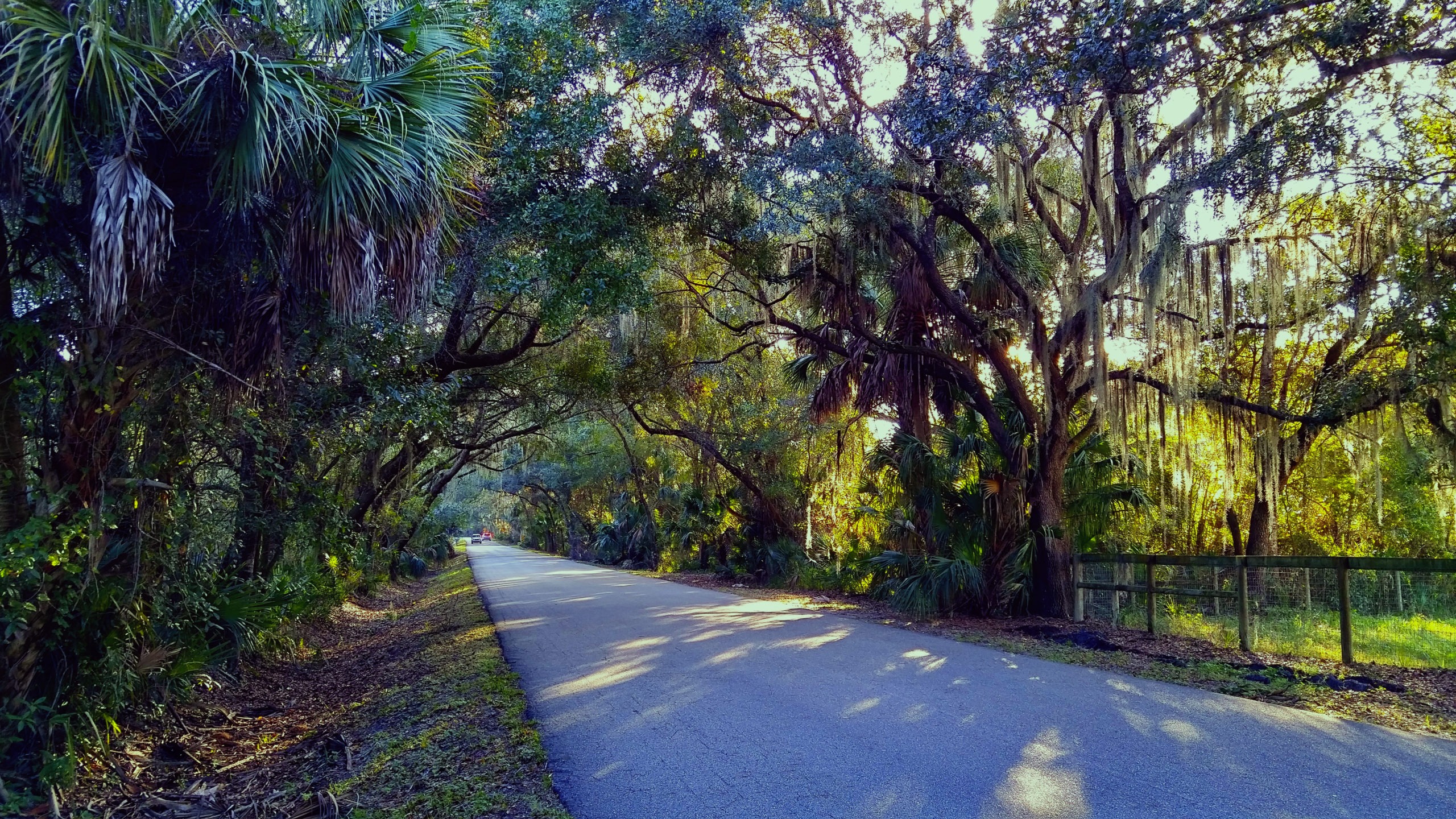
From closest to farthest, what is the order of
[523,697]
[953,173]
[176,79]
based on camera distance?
[176,79], [523,697], [953,173]

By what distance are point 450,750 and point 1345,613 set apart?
322 inches

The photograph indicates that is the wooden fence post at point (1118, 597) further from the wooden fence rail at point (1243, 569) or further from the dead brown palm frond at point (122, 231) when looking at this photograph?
the dead brown palm frond at point (122, 231)

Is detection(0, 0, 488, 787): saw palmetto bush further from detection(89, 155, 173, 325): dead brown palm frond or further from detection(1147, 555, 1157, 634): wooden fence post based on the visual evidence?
detection(1147, 555, 1157, 634): wooden fence post

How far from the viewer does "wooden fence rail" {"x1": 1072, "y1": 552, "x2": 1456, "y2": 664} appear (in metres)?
8.08

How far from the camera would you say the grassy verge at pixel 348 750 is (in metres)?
5.29

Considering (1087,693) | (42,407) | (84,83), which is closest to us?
(84,83)

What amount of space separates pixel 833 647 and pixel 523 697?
366 centimetres

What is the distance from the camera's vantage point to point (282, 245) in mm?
6238

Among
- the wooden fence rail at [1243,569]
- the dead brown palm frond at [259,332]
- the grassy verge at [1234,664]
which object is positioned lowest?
the grassy verge at [1234,664]

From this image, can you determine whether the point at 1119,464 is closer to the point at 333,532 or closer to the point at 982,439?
the point at 982,439

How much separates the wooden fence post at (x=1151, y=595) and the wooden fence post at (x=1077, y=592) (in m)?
1.21

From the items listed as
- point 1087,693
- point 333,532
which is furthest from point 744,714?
point 333,532

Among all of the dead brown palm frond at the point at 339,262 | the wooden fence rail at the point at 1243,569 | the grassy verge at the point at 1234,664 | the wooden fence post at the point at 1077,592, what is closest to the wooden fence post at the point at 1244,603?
the wooden fence rail at the point at 1243,569

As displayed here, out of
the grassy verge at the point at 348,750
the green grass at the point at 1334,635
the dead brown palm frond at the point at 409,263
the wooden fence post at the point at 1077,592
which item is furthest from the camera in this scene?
the wooden fence post at the point at 1077,592
